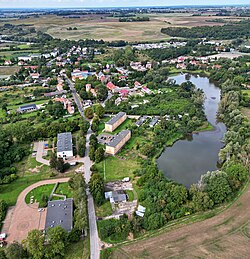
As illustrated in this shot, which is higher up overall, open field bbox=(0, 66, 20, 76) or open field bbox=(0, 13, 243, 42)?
open field bbox=(0, 13, 243, 42)

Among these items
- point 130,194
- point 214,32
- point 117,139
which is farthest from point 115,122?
point 214,32

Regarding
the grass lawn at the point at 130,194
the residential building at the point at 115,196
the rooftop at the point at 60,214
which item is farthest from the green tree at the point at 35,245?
the grass lawn at the point at 130,194

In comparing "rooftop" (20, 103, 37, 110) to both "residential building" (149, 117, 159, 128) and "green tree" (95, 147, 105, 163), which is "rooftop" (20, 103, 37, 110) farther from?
"residential building" (149, 117, 159, 128)

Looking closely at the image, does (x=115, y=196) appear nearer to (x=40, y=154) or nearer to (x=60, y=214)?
(x=60, y=214)

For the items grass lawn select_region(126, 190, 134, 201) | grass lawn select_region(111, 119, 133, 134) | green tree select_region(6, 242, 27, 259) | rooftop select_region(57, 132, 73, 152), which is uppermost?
rooftop select_region(57, 132, 73, 152)

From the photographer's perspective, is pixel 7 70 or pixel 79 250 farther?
pixel 7 70

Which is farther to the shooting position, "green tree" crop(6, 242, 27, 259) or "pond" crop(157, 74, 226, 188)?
"pond" crop(157, 74, 226, 188)

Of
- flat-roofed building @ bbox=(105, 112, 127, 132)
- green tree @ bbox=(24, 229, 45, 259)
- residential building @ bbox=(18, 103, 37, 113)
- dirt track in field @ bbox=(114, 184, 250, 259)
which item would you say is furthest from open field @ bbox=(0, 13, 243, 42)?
green tree @ bbox=(24, 229, 45, 259)

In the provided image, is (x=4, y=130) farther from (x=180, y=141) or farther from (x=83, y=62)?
(x=83, y=62)
